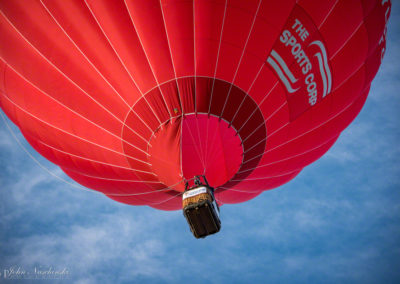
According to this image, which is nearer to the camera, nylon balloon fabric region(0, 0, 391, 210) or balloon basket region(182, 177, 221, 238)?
balloon basket region(182, 177, 221, 238)

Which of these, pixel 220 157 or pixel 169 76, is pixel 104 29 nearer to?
pixel 169 76

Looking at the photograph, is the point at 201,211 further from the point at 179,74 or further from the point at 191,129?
the point at 179,74

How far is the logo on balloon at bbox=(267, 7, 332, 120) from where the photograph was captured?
4.29 metres

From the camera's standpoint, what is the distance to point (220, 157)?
4.68m

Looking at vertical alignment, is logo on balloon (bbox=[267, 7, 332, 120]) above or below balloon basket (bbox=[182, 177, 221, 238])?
above

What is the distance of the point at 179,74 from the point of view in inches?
169

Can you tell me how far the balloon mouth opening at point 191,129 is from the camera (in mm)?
4367

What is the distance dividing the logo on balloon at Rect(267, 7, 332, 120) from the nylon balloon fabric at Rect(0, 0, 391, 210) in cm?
1

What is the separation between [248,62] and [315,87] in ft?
3.55

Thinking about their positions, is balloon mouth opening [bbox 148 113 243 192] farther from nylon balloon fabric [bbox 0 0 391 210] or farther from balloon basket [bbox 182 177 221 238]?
balloon basket [bbox 182 177 221 238]

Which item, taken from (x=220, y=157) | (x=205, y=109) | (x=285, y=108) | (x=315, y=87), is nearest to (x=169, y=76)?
(x=205, y=109)

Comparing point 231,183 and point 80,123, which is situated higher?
Result: point 80,123

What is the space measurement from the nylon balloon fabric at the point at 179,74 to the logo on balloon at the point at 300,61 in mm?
14

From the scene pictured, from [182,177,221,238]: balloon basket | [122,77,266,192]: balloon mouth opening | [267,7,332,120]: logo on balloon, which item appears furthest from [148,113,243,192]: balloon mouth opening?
[267,7,332,120]: logo on balloon
